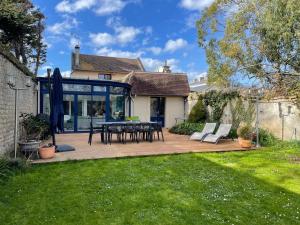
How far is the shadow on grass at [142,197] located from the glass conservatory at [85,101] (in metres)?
9.91

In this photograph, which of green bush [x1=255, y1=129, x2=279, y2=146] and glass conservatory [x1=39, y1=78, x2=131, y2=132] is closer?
green bush [x1=255, y1=129, x2=279, y2=146]

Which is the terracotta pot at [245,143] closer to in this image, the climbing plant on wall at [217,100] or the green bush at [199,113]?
the climbing plant on wall at [217,100]

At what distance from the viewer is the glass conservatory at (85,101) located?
16625 millimetres

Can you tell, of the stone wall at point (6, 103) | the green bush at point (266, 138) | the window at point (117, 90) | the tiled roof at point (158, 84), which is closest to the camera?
the stone wall at point (6, 103)

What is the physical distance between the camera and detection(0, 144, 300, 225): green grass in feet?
13.8

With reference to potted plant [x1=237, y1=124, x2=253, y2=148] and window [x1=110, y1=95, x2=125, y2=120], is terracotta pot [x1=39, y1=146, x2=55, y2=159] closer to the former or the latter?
potted plant [x1=237, y1=124, x2=253, y2=148]

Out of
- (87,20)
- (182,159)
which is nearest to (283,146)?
(182,159)

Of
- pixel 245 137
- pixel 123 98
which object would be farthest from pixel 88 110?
pixel 245 137

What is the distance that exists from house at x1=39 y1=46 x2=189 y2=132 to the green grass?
976cm

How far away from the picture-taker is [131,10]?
24.1 meters

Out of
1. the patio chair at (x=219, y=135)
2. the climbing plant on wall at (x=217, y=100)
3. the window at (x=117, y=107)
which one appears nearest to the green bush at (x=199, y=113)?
the climbing plant on wall at (x=217, y=100)

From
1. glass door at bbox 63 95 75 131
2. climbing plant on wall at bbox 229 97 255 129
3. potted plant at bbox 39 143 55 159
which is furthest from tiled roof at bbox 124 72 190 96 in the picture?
potted plant at bbox 39 143 55 159

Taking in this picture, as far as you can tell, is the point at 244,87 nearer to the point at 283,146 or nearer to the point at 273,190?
the point at 283,146

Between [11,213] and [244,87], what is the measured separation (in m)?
12.3
